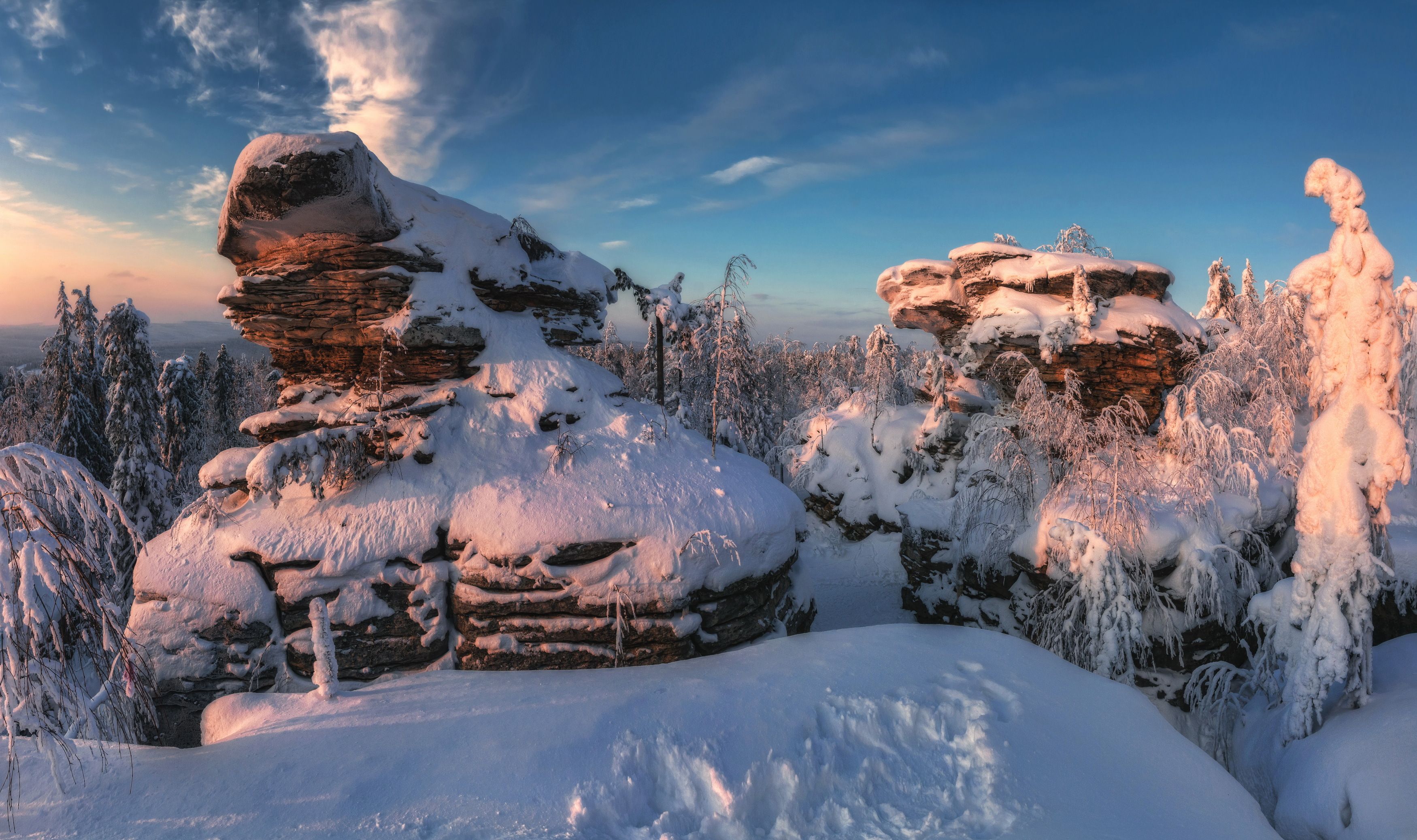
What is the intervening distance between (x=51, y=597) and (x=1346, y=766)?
1530 centimetres

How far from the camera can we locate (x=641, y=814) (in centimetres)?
613

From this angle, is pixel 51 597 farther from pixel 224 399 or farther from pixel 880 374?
pixel 224 399

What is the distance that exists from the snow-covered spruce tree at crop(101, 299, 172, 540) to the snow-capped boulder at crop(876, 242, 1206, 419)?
27.2 meters

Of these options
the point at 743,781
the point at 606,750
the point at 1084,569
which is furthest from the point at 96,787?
the point at 1084,569

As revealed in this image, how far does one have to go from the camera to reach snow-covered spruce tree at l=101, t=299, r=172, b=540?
1872 centimetres

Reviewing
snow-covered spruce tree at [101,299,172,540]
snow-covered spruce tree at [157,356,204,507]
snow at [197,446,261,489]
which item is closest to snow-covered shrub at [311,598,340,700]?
snow at [197,446,261,489]

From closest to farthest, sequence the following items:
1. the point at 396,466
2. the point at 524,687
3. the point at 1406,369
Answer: the point at 524,687 → the point at 396,466 → the point at 1406,369

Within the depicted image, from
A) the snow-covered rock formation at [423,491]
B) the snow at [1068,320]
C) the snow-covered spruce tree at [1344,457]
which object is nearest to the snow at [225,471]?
the snow-covered rock formation at [423,491]

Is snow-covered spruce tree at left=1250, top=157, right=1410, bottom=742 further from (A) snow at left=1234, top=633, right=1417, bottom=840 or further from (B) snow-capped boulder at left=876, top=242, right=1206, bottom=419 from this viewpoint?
(B) snow-capped boulder at left=876, top=242, right=1206, bottom=419

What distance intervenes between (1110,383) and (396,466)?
716 inches

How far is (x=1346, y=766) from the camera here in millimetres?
8320

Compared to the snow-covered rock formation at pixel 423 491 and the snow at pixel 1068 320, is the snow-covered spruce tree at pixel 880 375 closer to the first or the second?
the snow at pixel 1068 320

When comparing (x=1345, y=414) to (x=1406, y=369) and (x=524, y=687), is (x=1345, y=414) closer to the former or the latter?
(x=524, y=687)

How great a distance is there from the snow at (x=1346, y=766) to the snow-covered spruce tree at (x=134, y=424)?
29.2 metres
